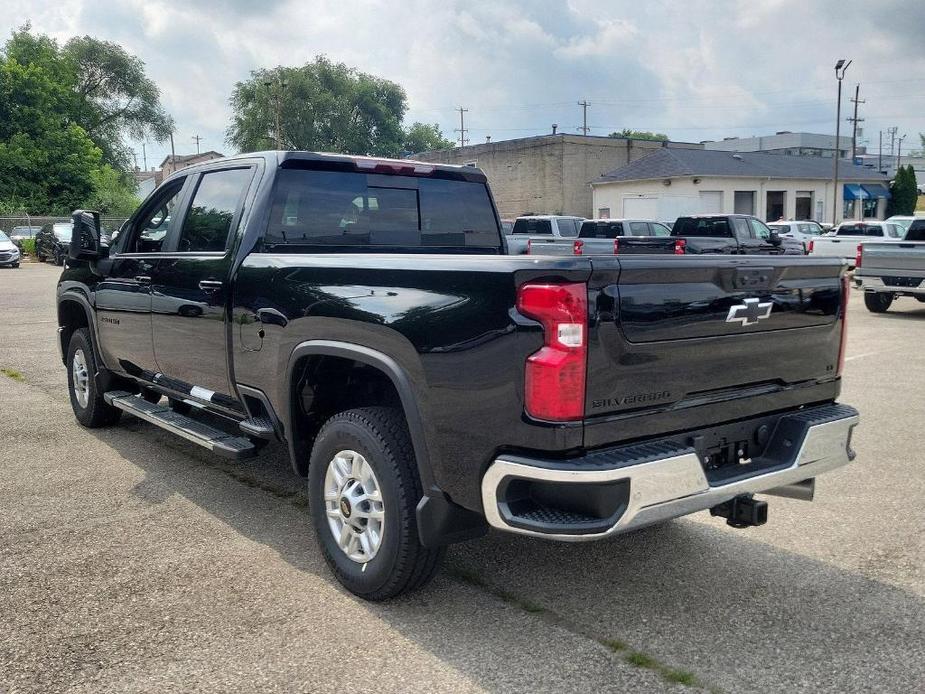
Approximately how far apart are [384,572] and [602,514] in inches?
41.7

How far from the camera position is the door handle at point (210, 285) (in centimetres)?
462

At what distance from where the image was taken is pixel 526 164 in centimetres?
5112

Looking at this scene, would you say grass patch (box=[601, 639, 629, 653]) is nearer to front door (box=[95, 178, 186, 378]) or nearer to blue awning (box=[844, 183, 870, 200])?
front door (box=[95, 178, 186, 378])

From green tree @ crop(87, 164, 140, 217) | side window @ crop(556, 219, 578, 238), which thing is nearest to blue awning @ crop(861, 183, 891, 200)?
side window @ crop(556, 219, 578, 238)

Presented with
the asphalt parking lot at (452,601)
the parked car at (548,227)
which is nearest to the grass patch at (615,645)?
the asphalt parking lot at (452,601)

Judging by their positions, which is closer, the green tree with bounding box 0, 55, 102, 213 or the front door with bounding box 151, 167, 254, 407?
the front door with bounding box 151, 167, 254, 407

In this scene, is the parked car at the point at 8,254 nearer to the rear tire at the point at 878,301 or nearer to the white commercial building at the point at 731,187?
the rear tire at the point at 878,301

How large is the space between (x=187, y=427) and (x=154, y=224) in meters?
1.54

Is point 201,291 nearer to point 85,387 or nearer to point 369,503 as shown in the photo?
point 369,503

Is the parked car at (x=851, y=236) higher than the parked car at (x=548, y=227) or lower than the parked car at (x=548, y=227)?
lower

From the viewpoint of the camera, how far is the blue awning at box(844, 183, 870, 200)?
5075cm

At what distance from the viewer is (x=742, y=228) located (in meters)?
23.1

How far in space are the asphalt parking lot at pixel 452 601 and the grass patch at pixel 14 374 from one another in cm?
383

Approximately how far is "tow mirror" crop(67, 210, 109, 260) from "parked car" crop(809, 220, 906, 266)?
25631 mm
